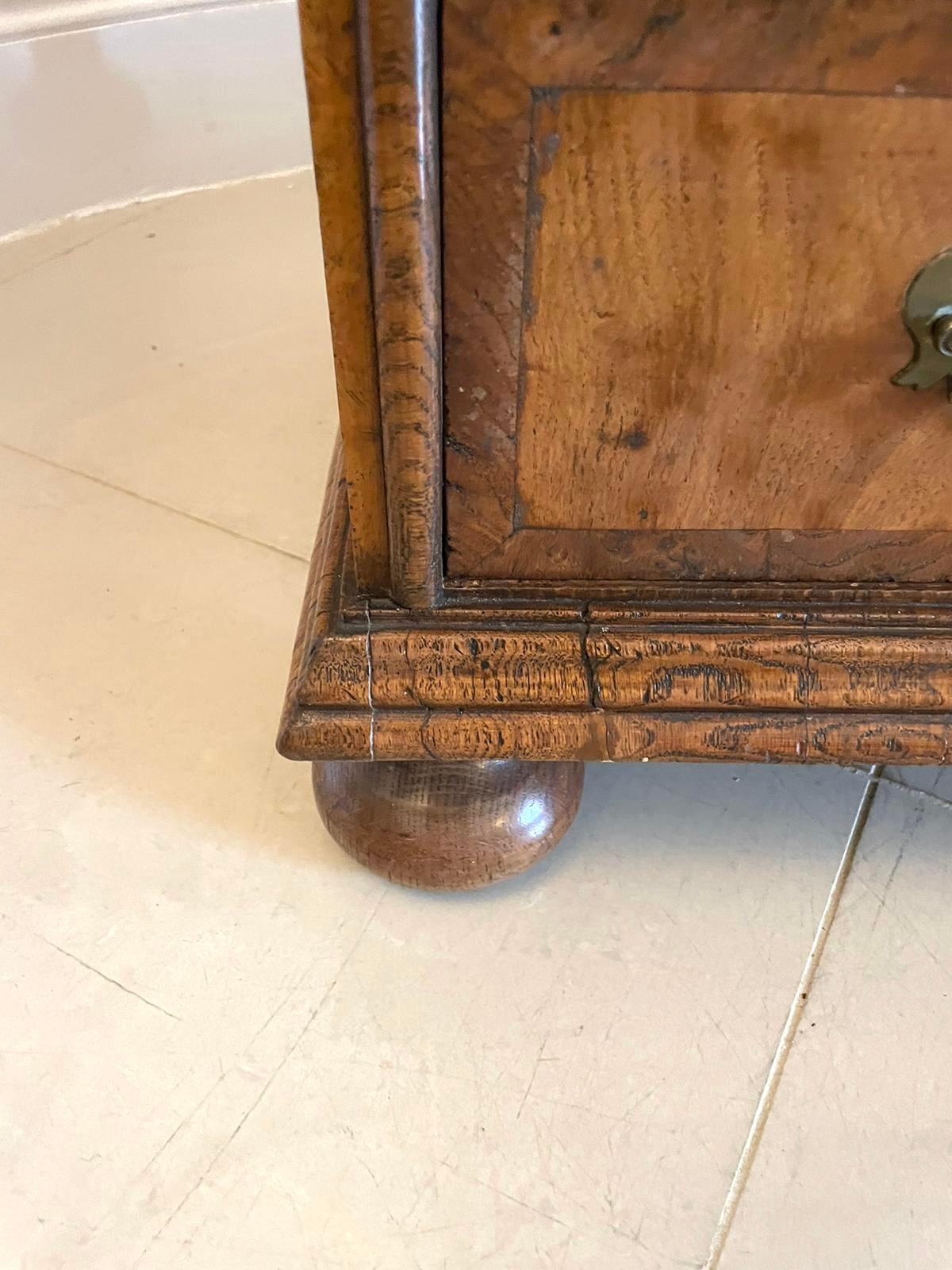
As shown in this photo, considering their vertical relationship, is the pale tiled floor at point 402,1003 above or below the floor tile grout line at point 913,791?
above

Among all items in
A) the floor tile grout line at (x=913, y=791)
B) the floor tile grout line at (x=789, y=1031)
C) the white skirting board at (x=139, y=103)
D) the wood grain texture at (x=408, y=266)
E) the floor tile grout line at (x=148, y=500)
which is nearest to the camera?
the wood grain texture at (x=408, y=266)

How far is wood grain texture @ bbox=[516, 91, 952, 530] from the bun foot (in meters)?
0.14

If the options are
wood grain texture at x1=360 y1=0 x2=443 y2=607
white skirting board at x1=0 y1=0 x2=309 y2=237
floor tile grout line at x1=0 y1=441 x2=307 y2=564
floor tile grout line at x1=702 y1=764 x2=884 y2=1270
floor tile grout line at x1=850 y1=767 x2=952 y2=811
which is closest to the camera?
wood grain texture at x1=360 y1=0 x2=443 y2=607

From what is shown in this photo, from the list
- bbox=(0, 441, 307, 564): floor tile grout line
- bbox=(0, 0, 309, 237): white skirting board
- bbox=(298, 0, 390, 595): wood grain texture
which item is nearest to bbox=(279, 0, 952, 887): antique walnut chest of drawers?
bbox=(298, 0, 390, 595): wood grain texture

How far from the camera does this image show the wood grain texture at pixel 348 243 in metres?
0.33

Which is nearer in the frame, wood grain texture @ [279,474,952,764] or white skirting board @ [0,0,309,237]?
wood grain texture @ [279,474,952,764]

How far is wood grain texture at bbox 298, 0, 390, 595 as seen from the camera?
1.10 feet

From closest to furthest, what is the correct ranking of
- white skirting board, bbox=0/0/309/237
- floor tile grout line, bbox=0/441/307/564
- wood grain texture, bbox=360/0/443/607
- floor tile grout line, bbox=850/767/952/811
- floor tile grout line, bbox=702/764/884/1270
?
wood grain texture, bbox=360/0/443/607 < floor tile grout line, bbox=702/764/884/1270 < floor tile grout line, bbox=850/767/952/811 < floor tile grout line, bbox=0/441/307/564 < white skirting board, bbox=0/0/309/237

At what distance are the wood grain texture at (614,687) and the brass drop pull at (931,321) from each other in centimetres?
12

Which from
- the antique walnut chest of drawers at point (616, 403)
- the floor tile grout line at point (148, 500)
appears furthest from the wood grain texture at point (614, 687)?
the floor tile grout line at point (148, 500)

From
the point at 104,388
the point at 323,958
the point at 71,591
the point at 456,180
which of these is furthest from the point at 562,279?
the point at 104,388

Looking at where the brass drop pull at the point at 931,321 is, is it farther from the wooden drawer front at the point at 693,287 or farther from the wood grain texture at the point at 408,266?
the wood grain texture at the point at 408,266

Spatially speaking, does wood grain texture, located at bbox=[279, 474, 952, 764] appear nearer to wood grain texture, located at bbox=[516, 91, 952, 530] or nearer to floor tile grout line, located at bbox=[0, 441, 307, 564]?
wood grain texture, located at bbox=[516, 91, 952, 530]

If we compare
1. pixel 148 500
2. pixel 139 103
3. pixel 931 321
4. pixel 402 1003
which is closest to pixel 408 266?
pixel 931 321
